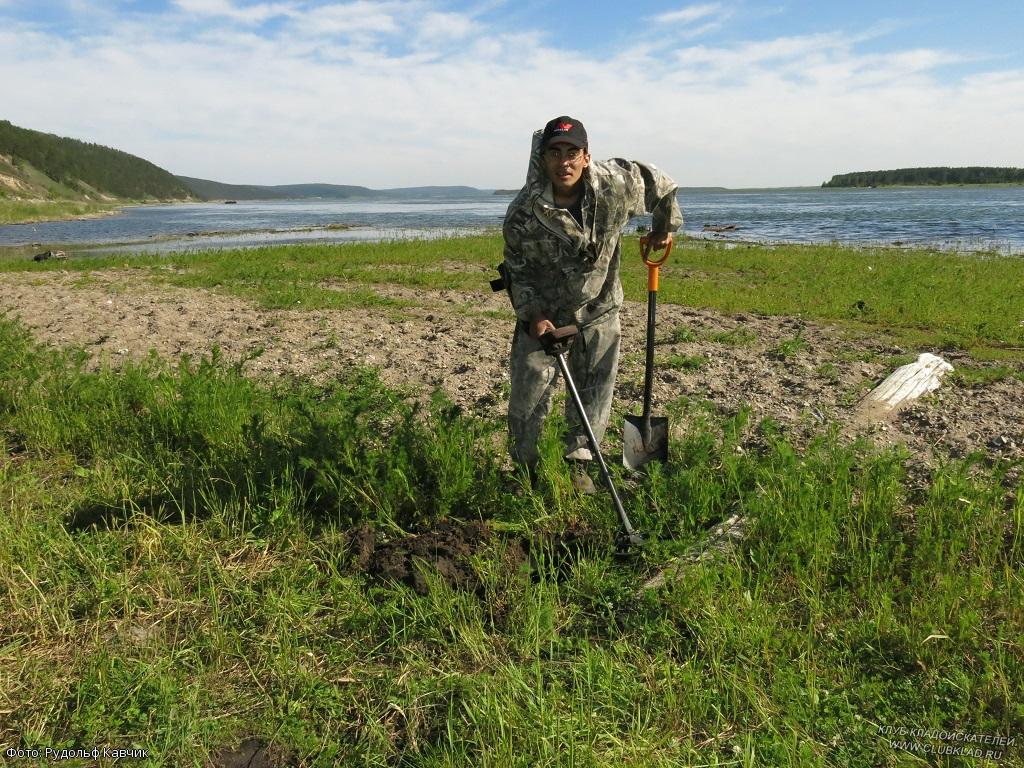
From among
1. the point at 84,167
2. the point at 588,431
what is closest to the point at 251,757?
the point at 588,431

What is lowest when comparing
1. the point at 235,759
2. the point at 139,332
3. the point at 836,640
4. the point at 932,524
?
the point at 235,759

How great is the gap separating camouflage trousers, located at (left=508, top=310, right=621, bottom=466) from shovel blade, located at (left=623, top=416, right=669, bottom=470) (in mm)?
223

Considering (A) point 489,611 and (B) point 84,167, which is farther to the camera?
(B) point 84,167

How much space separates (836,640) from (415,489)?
226 cm

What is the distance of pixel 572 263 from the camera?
3.95 meters

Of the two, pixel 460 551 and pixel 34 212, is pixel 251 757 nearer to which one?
pixel 460 551

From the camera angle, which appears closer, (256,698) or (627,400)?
(256,698)

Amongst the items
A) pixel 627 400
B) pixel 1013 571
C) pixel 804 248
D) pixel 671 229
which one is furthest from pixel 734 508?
pixel 804 248

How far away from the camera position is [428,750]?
92.9 inches

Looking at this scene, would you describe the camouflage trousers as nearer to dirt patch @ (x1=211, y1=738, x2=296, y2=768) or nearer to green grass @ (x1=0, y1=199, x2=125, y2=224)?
dirt patch @ (x1=211, y1=738, x2=296, y2=768)

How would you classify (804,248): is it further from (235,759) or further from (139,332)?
(235,759)

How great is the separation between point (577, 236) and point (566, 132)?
56 cm

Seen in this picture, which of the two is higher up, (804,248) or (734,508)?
(804,248)

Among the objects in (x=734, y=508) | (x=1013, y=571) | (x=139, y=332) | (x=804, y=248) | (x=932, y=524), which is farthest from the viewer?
(x=804, y=248)
